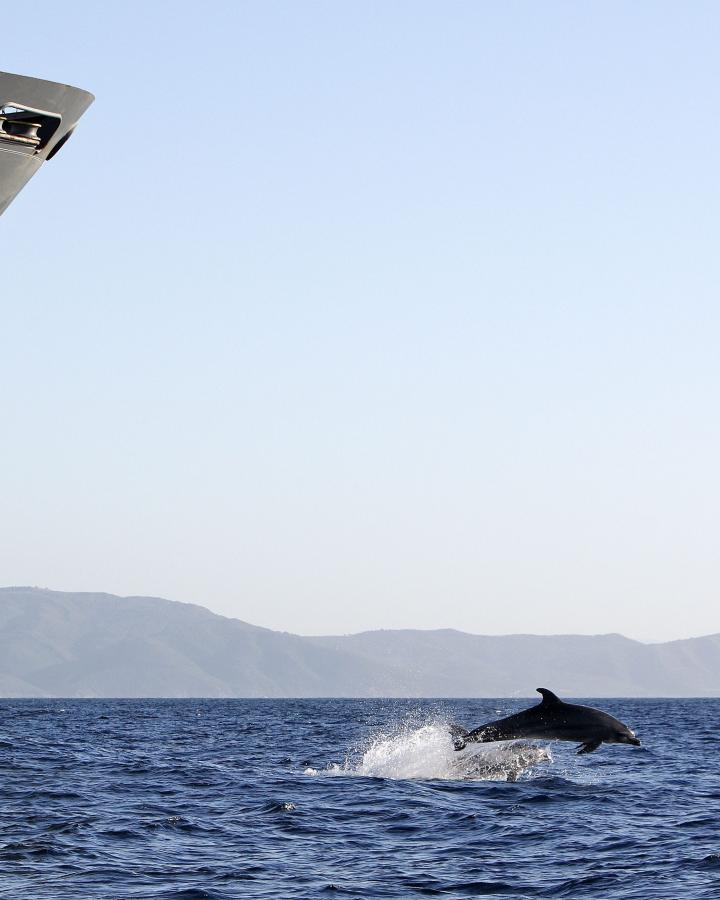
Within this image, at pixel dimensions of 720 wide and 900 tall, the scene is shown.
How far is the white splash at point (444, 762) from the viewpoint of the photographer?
111 feet

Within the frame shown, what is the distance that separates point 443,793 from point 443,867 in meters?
10.3

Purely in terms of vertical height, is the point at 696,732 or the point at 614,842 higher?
the point at 696,732

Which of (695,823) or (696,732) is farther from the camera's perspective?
(696,732)

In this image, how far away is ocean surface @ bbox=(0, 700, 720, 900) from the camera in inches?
697

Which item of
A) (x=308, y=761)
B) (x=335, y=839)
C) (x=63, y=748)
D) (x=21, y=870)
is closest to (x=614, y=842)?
(x=335, y=839)

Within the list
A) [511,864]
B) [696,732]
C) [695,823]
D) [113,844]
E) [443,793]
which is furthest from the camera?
[696,732]

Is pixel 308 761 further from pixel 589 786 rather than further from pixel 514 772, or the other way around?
pixel 589 786

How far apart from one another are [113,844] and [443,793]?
10.4m

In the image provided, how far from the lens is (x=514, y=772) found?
34188 mm

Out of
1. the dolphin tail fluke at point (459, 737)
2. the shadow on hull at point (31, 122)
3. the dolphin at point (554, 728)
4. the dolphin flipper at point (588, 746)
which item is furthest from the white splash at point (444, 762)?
the shadow on hull at point (31, 122)

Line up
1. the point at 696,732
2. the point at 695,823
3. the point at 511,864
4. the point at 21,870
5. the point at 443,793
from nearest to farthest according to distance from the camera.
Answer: the point at 21,870, the point at 511,864, the point at 695,823, the point at 443,793, the point at 696,732

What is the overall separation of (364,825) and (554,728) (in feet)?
27.8

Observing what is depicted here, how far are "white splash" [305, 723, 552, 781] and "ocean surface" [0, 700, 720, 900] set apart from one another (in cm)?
11

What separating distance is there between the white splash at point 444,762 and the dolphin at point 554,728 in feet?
9.36
